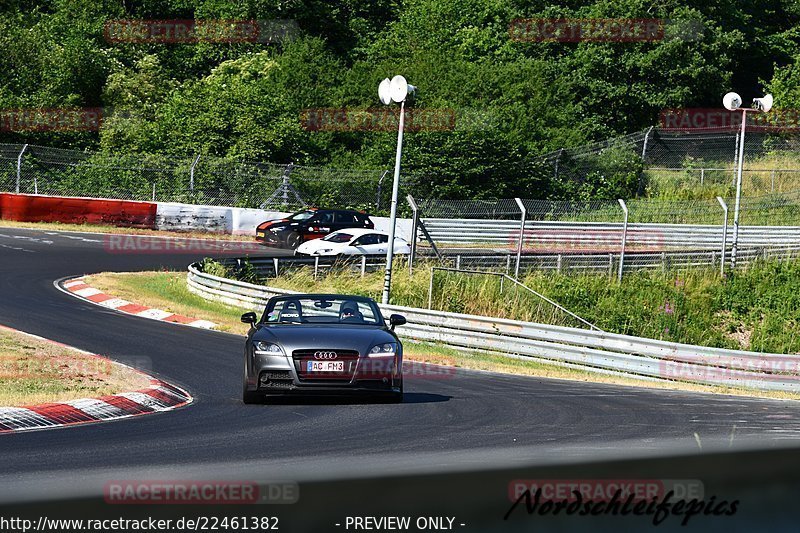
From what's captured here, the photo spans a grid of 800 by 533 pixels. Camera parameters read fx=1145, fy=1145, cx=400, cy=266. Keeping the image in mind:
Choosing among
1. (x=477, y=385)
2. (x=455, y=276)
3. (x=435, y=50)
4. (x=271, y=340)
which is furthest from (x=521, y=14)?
(x=271, y=340)

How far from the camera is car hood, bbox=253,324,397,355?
11.6m

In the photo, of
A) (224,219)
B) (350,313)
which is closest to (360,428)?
(350,313)

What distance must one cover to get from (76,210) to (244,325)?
15581 millimetres

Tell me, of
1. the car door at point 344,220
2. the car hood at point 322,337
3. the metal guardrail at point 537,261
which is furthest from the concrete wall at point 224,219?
the car hood at point 322,337

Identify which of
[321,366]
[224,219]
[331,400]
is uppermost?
[224,219]

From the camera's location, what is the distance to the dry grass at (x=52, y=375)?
456 inches

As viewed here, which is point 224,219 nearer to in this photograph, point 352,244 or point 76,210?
point 76,210

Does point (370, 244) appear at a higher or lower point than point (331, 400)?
higher

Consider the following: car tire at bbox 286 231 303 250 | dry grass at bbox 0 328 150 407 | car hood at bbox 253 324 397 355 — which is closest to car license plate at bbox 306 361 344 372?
car hood at bbox 253 324 397 355

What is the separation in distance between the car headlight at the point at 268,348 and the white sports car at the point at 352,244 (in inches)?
778

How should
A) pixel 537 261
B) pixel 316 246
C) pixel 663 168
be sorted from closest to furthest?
1. pixel 537 261
2. pixel 316 246
3. pixel 663 168

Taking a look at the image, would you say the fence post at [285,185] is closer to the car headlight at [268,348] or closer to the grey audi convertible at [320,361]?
the grey audi convertible at [320,361]

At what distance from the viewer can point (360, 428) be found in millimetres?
Result: 10148

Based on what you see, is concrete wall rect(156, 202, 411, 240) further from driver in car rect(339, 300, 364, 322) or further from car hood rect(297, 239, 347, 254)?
driver in car rect(339, 300, 364, 322)
